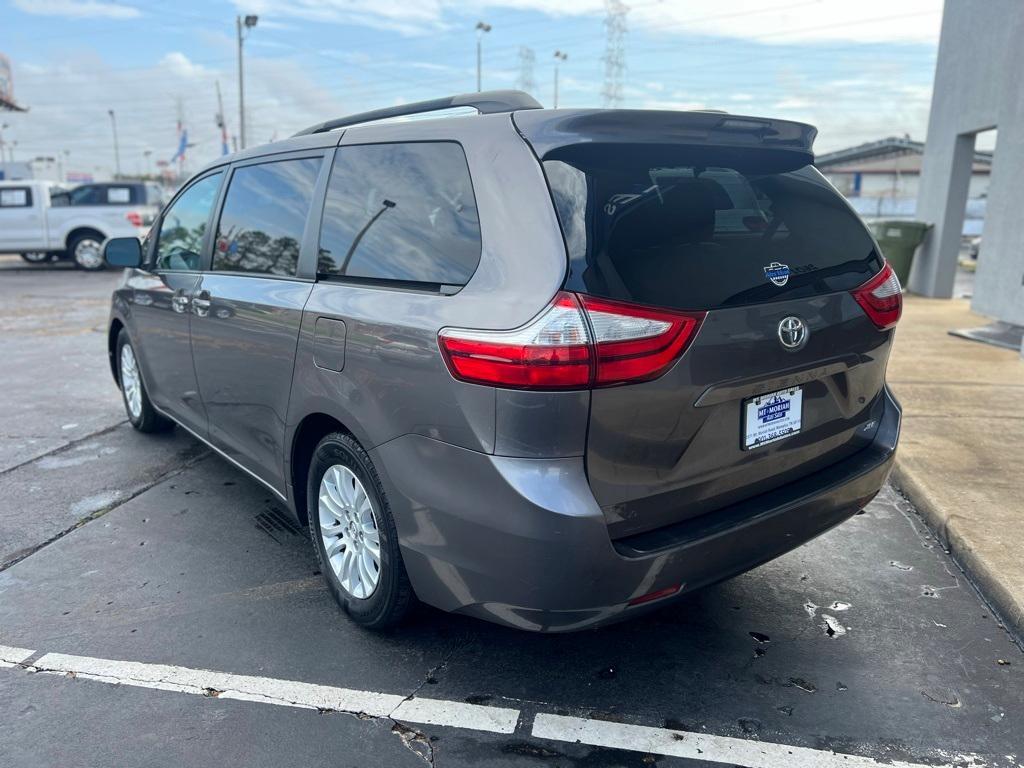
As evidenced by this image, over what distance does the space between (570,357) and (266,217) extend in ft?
6.67

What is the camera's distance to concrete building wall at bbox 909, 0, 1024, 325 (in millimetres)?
8914

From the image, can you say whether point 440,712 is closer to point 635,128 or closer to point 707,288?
point 707,288

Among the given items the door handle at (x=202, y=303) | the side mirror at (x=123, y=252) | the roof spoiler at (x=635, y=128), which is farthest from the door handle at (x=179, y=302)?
the roof spoiler at (x=635, y=128)

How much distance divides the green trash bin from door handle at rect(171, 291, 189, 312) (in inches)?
437

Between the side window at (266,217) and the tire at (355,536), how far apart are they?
0.85m

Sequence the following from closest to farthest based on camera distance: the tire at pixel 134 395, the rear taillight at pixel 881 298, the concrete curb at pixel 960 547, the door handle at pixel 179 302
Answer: the rear taillight at pixel 881 298 → the concrete curb at pixel 960 547 → the door handle at pixel 179 302 → the tire at pixel 134 395

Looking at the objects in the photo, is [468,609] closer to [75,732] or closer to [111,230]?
[75,732]

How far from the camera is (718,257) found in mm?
2514

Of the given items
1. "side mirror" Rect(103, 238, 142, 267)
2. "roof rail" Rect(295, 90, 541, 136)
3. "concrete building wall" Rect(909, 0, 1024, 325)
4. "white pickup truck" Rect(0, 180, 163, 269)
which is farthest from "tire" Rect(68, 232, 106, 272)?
"roof rail" Rect(295, 90, 541, 136)

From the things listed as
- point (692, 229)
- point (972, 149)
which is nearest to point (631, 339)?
point (692, 229)

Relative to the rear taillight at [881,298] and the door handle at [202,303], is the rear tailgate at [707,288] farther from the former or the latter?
the door handle at [202,303]

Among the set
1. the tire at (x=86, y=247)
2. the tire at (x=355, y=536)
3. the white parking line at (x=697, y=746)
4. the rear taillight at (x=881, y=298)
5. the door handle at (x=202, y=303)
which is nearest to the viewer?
the white parking line at (x=697, y=746)

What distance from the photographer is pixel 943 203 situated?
12.2 m

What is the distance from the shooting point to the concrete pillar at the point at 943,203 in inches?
464
